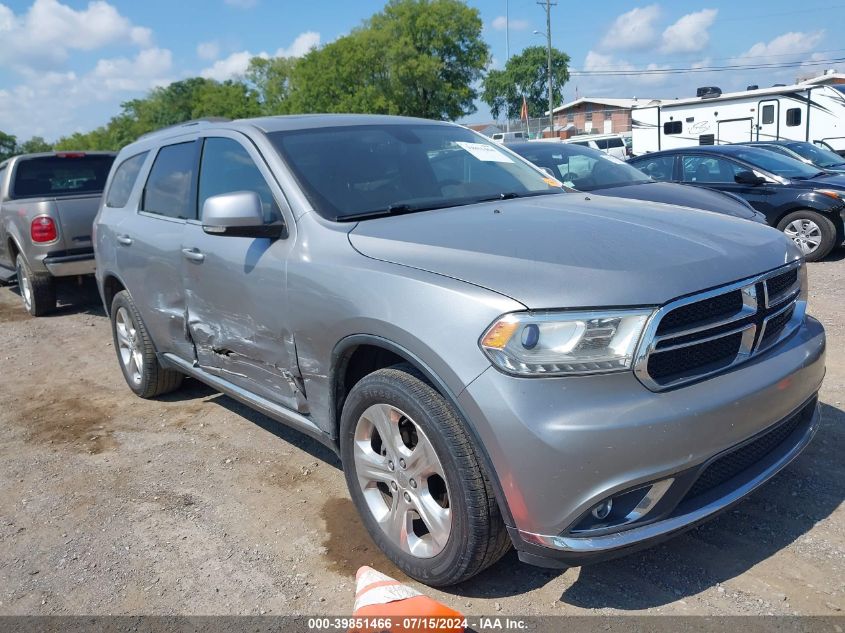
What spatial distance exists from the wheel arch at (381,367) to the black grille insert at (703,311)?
0.69 metres

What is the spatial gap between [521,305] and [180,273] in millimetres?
A: 2482

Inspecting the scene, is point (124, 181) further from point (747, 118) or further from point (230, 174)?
point (747, 118)

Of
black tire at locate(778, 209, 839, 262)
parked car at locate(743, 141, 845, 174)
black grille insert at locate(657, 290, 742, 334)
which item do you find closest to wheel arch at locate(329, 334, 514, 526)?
black grille insert at locate(657, 290, 742, 334)

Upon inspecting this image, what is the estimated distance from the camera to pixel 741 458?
2596 millimetres

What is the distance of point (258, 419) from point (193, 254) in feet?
4.50

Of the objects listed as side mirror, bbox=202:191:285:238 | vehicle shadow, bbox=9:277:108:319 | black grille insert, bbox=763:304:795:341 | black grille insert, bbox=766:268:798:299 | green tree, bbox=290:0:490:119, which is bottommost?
vehicle shadow, bbox=9:277:108:319

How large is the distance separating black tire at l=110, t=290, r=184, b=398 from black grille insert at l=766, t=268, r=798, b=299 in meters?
3.85

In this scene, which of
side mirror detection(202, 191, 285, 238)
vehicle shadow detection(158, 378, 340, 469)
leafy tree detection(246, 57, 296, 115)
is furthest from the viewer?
leafy tree detection(246, 57, 296, 115)

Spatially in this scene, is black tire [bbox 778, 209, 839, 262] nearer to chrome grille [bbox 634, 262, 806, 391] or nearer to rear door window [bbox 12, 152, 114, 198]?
chrome grille [bbox 634, 262, 806, 391]

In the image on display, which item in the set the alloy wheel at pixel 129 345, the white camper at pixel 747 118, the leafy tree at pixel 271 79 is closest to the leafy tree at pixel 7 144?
the leafy tree at pixel 271 79

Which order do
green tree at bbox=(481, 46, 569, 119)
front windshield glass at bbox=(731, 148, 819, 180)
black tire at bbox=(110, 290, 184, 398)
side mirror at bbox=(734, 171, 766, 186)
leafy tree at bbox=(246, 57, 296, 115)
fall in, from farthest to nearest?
1. green tree at bbox=(481, 46, 569, 119)
2. leafy tree at bbox=(246, 57, 296, 115)
3. front windshield glass at bbox=(731, 148, 819, 180)
4. side mirror at bbox=(734, 171, 766, 186)
5. black tire at bbox=(110, 290, 184, 398)

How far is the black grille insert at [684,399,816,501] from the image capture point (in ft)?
8.13

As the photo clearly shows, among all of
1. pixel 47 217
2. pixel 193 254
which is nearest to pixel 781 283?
pixel 193 254

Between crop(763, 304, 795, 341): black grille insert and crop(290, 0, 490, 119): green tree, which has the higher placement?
crop(290, 0, 490, 119): green tree
